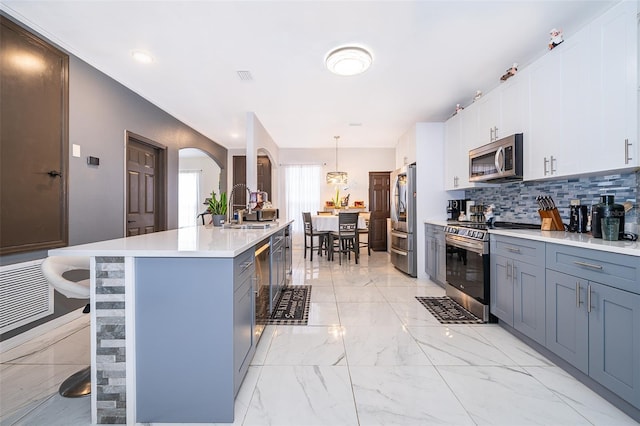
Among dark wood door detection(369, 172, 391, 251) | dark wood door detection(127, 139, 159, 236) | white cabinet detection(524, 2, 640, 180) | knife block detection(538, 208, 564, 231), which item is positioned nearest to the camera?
white cabinet detection(524, 2, 640, 180)

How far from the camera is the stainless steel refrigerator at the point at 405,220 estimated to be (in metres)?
4.27

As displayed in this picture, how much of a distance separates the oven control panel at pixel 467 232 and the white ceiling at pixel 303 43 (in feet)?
5.63

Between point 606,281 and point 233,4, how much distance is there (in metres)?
2.99

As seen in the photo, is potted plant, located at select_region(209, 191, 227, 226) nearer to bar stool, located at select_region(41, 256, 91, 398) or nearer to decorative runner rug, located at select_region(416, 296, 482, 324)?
bar stool, located at select_region(41, 256, 91, 398)

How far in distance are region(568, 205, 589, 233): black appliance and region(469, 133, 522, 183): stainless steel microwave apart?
1.70 ft

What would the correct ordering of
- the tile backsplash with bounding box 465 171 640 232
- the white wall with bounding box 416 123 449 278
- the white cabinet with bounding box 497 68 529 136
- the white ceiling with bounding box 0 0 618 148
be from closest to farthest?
the tile backsplash with bounding box 465 171 640 232, the white ceiling with bounding box 0 0 618 148, the white cabinet with bounding box 497 68 529 136, the white wall with bounding box 416 123 449 278

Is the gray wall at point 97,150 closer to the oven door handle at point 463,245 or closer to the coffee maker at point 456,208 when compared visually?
the oven door handle at point 463,245

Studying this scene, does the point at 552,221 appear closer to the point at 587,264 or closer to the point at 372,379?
the point at 587,264

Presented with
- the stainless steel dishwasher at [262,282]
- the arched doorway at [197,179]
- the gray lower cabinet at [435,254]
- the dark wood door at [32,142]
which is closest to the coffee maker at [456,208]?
the gray lower cabinet at [435,254]

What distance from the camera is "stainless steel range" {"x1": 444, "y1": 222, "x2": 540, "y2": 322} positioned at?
261 centimetres

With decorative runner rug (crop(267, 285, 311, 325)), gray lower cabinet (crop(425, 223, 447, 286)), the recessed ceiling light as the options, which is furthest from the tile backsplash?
the recessed ceiling light

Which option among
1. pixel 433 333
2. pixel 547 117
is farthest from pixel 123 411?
pixel 547 117

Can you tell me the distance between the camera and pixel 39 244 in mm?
2381

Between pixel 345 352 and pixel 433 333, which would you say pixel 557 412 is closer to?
pixel 433 333
